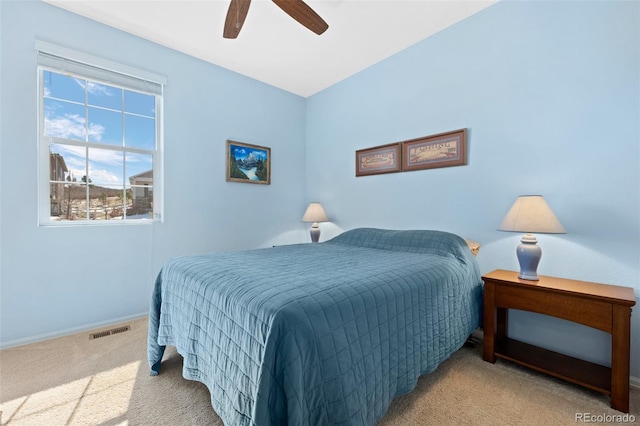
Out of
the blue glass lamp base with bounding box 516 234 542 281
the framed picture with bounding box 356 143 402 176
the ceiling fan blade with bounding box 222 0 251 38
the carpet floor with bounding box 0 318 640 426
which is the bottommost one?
the carpet floor with bounding box 0 318 640 426

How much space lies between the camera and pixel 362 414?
1.06m

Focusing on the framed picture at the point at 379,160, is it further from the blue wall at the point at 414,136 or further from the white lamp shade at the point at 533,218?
the white lamp shade at the point at 533,218

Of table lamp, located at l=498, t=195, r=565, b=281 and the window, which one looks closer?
table lamp, located at l=498, t=195, r=565, b=281

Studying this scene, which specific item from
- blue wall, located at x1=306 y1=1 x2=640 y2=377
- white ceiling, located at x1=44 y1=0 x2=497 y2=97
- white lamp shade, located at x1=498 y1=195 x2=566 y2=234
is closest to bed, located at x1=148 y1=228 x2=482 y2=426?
white lamp shade, located at x1=498 y1=195 x2=566 y2=234

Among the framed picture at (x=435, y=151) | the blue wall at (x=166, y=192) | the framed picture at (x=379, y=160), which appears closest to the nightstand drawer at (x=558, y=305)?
the framed picture at (x=435, y=151)

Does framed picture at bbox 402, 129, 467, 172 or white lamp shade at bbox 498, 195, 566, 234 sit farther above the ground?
framed picture at bbox 402, 129, 467, 172

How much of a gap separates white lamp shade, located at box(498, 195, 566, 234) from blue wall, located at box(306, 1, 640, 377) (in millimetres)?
305

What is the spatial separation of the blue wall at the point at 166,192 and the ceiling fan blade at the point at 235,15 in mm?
1278

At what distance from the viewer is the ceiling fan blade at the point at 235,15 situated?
68.9 inches

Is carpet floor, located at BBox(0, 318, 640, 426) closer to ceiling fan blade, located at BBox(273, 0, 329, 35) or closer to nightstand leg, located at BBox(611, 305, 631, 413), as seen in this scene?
nightstand leg, located at BBox(611, 305, 631, 413)

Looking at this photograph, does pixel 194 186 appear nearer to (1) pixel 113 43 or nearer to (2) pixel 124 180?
(2) pixel 124 180

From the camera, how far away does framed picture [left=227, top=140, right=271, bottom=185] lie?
334 centimetres

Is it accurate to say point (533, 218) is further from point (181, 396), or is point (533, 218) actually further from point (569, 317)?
point (181, 396)

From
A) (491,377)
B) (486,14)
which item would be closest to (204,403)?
(491,377)
